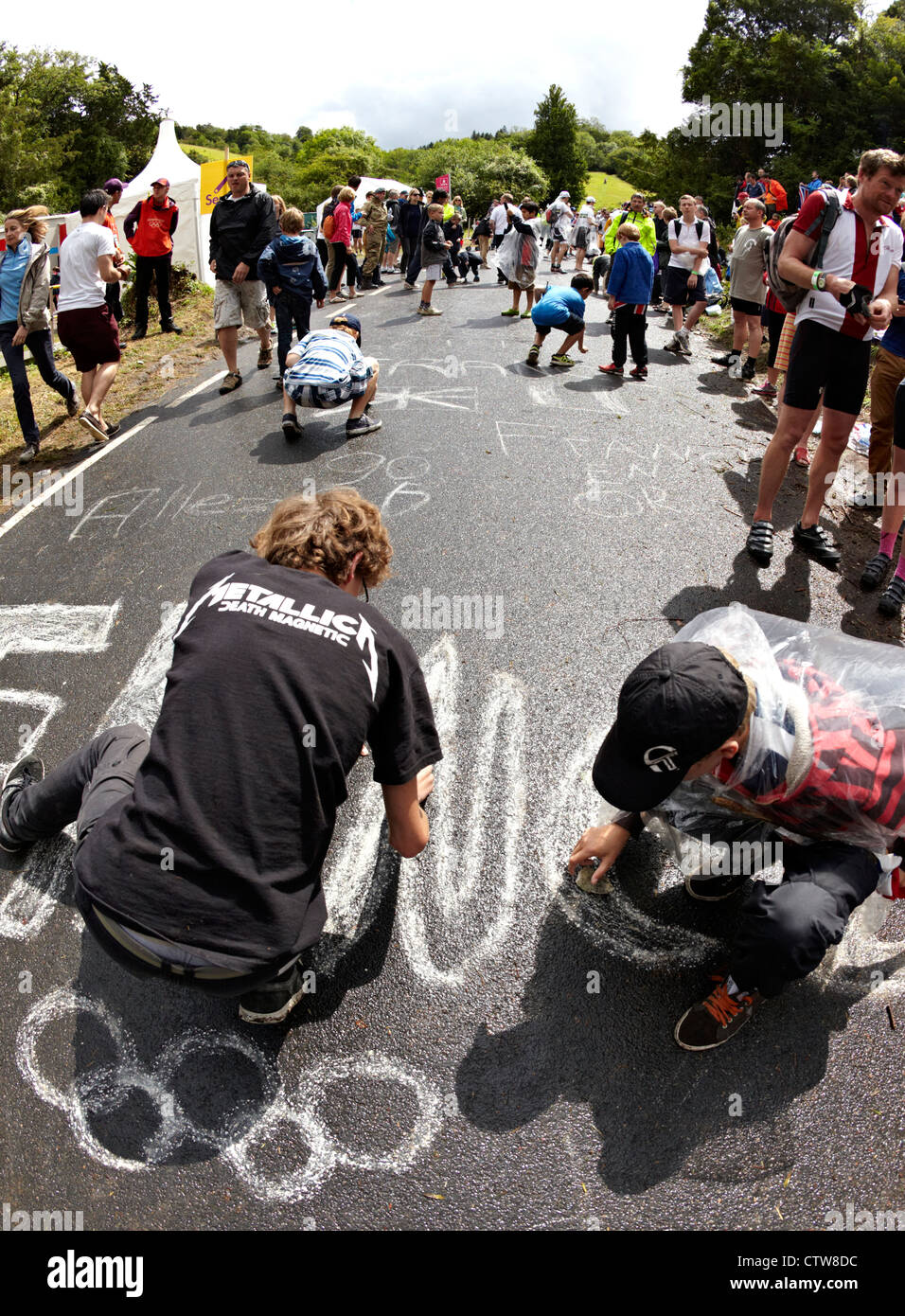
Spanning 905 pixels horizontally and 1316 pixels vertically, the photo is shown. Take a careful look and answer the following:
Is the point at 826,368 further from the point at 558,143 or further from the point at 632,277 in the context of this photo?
the point at 558,143

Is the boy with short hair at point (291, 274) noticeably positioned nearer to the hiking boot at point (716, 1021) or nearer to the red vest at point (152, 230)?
the red vest at point (152, 230)

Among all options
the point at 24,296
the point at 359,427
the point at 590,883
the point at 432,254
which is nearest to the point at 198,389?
the point at 24,296

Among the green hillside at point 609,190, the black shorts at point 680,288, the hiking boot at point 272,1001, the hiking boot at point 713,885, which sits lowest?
the hiking boot at point 713,885

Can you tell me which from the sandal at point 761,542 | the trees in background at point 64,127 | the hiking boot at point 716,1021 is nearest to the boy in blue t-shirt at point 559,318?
the sandal at point 761,542

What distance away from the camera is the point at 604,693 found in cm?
351

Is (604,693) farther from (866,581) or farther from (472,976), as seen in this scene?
(866,581)

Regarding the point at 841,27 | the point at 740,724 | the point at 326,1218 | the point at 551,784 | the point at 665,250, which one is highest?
the point at 841,27

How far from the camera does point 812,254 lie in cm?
404

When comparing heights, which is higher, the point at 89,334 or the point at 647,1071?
the point at 89,334

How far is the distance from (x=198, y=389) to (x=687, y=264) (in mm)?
5955

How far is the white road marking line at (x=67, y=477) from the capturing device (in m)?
5.34

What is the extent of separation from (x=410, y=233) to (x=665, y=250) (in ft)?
14.1

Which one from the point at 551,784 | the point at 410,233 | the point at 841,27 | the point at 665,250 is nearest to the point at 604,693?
the point at 551,784

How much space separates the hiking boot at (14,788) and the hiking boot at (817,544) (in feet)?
13.7
